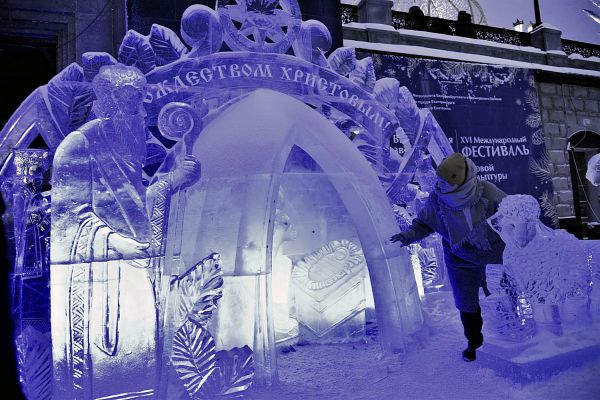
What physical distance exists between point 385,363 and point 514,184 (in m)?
6.39

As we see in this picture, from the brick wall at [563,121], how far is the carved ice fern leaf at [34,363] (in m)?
9.29

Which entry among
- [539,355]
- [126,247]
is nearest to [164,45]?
[126,247]

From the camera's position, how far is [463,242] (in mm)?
2711

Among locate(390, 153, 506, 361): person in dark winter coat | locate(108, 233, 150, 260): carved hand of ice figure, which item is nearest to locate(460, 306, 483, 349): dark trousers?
locate(390, 153, 506, 361): person in dark winter coat

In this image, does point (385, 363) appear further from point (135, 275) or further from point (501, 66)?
point (501, 66)

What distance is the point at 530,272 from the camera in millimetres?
2760

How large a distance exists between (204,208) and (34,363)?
1.26 metres

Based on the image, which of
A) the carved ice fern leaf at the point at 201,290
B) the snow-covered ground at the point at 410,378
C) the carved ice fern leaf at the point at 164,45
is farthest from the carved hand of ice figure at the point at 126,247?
the carved ice fern leaf at the point at 164,45

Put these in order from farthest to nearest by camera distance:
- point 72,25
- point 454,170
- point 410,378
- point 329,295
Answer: point 72,25 < point 329,295 < point 454,170 < point 410,378

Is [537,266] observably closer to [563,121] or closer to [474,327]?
[474,327]

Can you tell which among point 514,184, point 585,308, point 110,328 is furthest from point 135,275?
point 514,184

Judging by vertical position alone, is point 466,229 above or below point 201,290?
above

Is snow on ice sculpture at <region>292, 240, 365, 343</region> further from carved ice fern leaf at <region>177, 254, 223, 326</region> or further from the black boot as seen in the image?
carved ice fern leaf at <region>177, 254, 223, 326</region>

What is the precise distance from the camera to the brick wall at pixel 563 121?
892 cm
